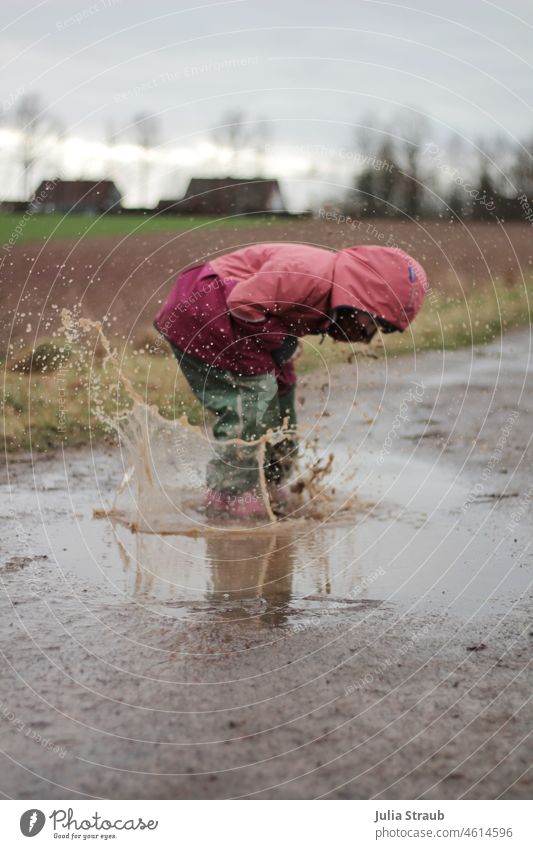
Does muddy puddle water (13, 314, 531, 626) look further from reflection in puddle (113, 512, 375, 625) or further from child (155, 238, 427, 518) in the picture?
child (155, 238, 427, 518)

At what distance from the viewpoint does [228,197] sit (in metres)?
6.62

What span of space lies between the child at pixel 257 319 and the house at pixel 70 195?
1124mm

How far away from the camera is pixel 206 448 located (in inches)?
209

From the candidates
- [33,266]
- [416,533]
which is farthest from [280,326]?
[33,266]

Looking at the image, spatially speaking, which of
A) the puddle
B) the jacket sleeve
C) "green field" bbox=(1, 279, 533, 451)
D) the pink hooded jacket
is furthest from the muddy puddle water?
the jacket sleeve

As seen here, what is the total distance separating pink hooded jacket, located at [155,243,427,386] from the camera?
4250 millimetres

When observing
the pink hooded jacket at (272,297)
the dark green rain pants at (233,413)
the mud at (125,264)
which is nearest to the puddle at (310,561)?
the dark green rain pants at (233,413)

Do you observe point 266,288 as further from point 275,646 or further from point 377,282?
point 275,646

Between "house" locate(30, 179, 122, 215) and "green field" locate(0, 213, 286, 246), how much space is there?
351mm

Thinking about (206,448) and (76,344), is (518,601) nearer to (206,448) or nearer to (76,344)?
(206,448)

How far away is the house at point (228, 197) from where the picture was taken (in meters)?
5.50

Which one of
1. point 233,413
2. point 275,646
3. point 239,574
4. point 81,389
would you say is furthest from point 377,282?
point 81,389
